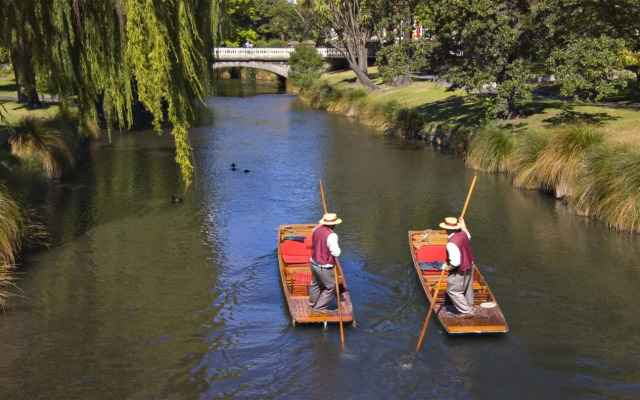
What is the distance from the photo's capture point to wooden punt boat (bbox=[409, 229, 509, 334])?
444 inches

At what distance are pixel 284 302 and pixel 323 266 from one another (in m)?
1.90

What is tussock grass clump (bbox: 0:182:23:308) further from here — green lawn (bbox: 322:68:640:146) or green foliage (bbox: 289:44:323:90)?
green foliage (bbox: 289:44:323:90)

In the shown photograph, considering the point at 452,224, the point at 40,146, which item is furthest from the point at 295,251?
the point at 40,146

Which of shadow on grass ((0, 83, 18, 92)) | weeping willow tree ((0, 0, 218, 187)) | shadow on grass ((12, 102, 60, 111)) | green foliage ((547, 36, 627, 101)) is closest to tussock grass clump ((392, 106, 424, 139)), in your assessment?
green foliage ((547, 36, 627, 101))

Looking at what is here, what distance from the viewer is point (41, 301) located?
43.1ft

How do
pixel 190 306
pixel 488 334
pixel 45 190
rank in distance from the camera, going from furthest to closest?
pixel 45 190, pixel 190 306, pixel 488 334

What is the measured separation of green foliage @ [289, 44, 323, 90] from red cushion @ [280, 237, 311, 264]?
45254 mm

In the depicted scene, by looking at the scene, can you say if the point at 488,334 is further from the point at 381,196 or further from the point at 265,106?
the point at 265,106

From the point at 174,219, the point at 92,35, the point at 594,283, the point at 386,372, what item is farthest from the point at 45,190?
the point at 594,283

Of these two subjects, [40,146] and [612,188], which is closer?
[612,188]

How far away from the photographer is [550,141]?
21.1 metres

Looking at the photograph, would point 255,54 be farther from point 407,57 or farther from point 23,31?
point 23,31

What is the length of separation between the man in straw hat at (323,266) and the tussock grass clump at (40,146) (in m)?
13.7

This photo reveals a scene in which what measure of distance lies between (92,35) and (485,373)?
10692mm
